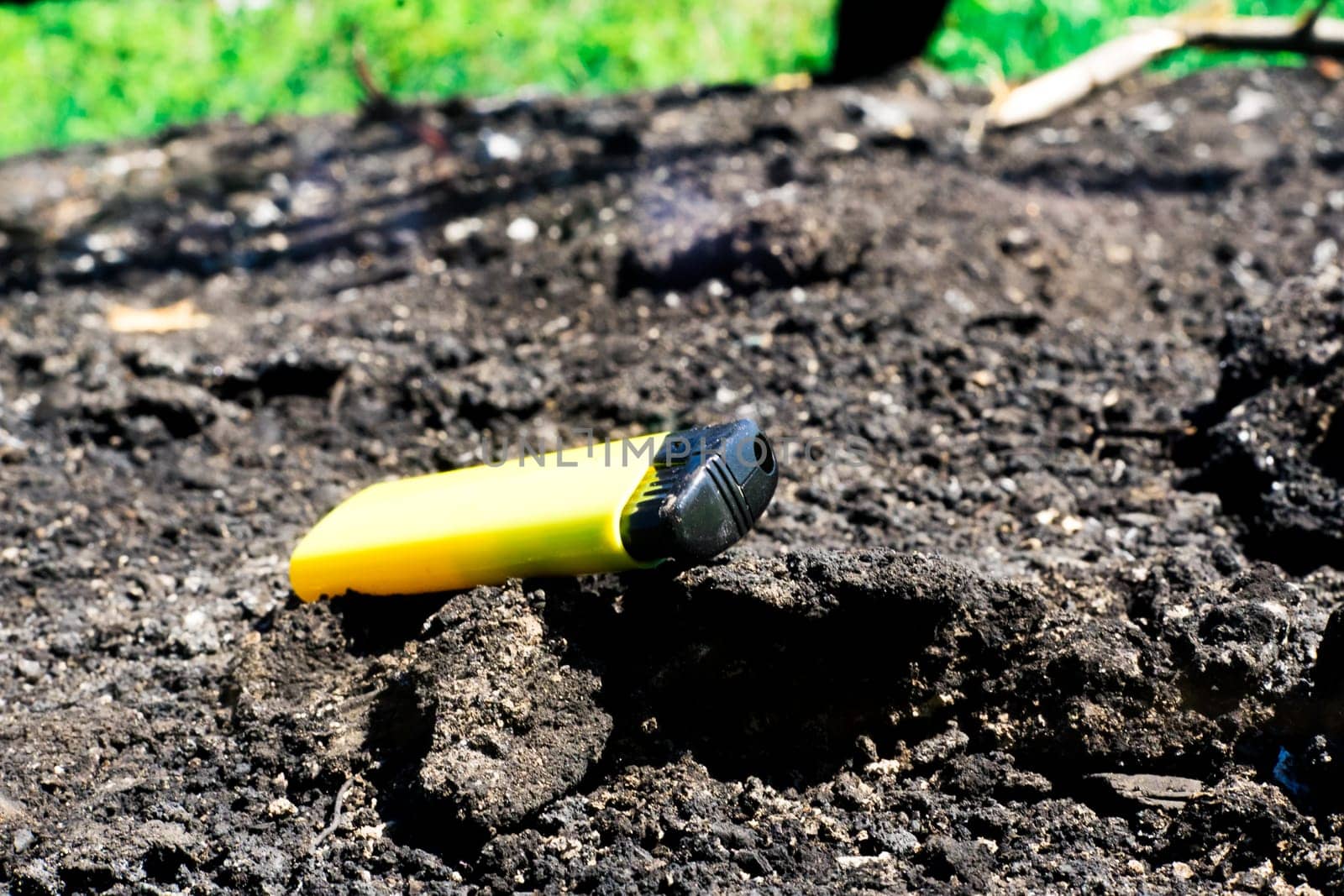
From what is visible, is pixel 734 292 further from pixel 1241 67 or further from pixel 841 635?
pixel 1241 67

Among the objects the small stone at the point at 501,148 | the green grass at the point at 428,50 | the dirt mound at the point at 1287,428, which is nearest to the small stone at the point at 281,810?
the dirt mound at the point at 1287,428

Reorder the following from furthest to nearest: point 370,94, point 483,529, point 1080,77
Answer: point 370,94
point 1080,77
point 483,529

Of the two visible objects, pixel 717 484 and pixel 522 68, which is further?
pixel 522 68

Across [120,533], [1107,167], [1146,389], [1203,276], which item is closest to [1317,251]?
[1203,276]

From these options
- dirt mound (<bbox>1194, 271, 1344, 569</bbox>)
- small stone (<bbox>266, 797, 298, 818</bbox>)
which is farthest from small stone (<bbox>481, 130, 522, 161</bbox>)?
small stone (<bbox>266, 797, 298, 818</bbox>)

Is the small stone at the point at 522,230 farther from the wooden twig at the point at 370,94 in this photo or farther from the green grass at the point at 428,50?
the green grass at the point at 428,50

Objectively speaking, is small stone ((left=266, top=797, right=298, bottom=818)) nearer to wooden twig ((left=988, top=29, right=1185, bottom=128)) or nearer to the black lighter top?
the black lighter top

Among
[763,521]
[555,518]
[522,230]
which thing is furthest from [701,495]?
[522,230]

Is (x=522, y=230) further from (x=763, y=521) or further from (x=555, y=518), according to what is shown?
(x=555, y=518)
